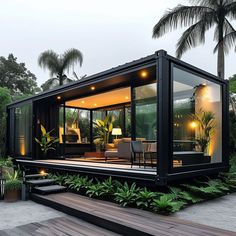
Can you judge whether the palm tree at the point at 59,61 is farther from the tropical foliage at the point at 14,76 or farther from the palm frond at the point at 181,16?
the tropical foliage at the point at 14,76

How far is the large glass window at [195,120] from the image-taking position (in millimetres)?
5461

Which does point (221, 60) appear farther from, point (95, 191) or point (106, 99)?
point (95, 191)

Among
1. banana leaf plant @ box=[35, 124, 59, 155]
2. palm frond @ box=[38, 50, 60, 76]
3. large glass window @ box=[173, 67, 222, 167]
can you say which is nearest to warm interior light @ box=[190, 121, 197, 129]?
large glass window @ box=[173, 67, 222, 167]

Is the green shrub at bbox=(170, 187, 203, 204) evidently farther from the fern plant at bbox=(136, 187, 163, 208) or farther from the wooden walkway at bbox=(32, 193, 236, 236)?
the wooden walkway at bbox=(32, 193, 236, 236)

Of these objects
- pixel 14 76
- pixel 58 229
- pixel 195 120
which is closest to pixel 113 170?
pixel 58 229

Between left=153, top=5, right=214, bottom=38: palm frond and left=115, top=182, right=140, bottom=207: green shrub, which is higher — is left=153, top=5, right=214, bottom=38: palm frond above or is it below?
above

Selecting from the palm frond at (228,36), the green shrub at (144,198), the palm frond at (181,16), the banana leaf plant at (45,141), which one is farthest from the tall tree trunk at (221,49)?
the green shrub at (144,198)

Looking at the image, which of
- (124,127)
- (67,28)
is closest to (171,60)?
(124,127)

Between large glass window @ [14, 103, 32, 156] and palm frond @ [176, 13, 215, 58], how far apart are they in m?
7.04

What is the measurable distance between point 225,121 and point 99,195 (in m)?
3.85

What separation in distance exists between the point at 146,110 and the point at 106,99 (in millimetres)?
3927

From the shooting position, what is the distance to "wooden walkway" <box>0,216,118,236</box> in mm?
3901

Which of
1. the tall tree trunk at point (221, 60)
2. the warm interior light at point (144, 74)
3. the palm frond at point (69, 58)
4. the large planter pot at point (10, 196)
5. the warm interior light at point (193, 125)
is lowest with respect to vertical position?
the large planter pot at point (10, 196)

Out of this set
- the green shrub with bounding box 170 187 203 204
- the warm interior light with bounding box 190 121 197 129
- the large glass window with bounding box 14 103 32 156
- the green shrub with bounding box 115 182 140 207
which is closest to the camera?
the green shrub with bounding box 115 182 140 207
